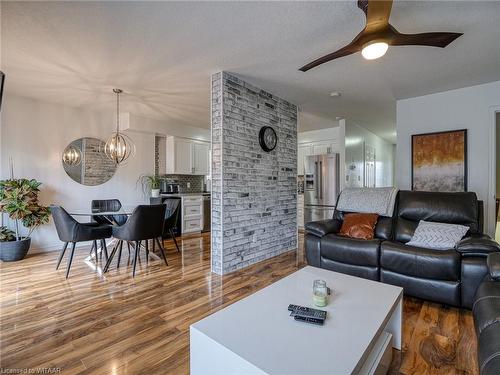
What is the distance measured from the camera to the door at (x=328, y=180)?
5.39 metres

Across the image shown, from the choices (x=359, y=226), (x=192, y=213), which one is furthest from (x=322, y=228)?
(x=192, y=213)

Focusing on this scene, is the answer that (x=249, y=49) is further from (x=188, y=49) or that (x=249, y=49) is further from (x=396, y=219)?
(x=396, y=219)

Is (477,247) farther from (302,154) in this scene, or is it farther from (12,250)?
(12,250)

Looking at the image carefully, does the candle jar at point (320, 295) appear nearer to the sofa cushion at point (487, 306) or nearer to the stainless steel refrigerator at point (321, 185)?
the sofa cushion at point (487, 306)

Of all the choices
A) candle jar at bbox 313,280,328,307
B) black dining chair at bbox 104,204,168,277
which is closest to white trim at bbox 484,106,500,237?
candle jar at bbox 313,280,328,307

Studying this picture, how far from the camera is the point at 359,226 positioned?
297 cm

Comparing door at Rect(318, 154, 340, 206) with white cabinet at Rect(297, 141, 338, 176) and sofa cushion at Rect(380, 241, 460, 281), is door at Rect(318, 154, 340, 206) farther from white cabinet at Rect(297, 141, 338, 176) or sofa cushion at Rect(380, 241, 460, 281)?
sofa cushion at Rect(380, 241, 460, 281)

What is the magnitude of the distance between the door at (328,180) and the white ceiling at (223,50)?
1.57m

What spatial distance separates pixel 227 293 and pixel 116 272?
60.6 inches

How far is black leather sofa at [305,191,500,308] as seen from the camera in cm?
216

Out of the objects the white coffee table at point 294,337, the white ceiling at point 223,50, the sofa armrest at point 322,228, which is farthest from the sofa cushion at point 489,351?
the white ceiling at point 223,50

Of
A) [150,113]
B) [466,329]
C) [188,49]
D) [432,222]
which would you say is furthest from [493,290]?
[150,113]

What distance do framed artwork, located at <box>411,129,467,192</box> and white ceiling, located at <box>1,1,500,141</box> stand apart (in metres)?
0.71

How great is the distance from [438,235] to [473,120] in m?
2.21
